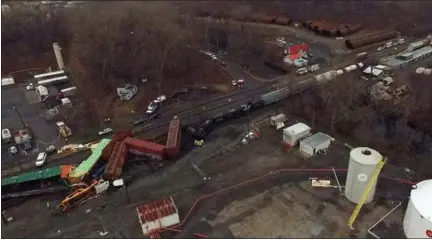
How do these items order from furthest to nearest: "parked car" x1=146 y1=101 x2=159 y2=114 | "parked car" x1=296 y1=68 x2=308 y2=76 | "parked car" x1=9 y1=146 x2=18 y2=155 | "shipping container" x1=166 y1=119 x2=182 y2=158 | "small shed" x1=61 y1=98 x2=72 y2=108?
"parked car" x1=296 y1=68 x2=308 y2=76
"small shed" x1=61 y1=98 x2=72 y2=108
"parked car" x1=146 y1=101 x2=159 y2=114
"parked car" x1=9 y1=146 x2=18 y2=155
"shipping container" x1=166 y1=119 x2=182 y2=158

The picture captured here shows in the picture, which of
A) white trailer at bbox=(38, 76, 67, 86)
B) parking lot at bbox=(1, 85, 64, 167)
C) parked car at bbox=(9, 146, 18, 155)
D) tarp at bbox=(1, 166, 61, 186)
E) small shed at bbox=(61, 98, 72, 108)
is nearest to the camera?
tarp at bbox=(1, 166, 61, 186)

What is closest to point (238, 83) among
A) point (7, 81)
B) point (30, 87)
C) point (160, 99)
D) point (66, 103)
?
point (160, 99)

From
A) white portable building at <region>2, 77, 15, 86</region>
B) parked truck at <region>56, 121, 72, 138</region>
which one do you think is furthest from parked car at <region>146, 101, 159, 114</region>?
white portable building at <region>2, 77, 15, 86</region>

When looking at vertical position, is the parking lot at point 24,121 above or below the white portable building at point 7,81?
below

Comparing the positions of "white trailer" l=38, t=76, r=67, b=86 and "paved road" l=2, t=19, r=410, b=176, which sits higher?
"white trailer" l=38, t=76, r=67, b=86

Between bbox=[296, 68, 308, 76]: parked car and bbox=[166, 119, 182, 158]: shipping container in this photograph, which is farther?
bbox=[296, 68, 308, 76]: parked car

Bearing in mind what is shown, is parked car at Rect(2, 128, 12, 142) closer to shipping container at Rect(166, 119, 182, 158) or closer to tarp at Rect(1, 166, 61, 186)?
tarp at Rect(1, 166, 61, 186)

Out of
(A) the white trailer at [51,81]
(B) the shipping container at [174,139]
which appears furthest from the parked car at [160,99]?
(A) the white trailer at [51,81]

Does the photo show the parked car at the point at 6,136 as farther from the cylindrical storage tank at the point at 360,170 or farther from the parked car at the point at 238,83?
the cylindrical storage tank at the point at 360,170
